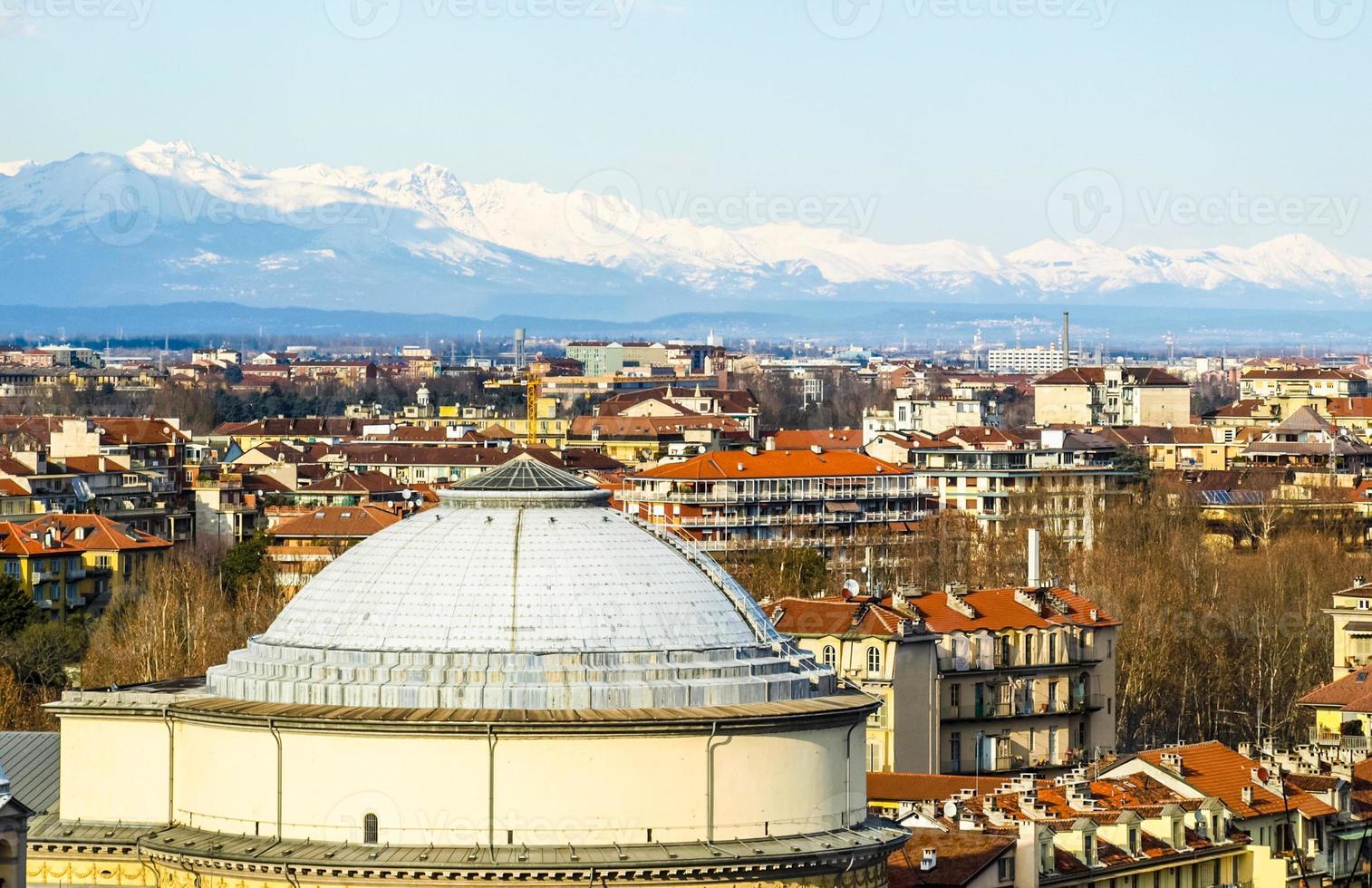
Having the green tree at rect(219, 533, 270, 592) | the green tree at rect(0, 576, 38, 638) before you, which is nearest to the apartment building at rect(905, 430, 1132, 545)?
the green tree at rect(219, 533, 270, 592)

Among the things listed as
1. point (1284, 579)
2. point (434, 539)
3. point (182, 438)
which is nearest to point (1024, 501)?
point (1284, 579)

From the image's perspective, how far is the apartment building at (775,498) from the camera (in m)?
96.9

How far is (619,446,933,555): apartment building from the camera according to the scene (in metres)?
96.9

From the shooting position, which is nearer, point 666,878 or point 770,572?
point 666,878

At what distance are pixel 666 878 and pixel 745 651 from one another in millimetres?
2624

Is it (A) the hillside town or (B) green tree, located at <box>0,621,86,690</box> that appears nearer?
(A) the hillside town

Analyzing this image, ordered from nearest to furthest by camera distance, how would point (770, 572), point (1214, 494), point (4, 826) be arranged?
point (4, 826)
point (770, 572)
point (1214, 494)

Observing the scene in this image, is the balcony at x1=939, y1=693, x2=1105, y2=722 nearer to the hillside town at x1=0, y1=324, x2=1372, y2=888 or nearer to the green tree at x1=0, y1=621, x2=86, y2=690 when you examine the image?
the hillside town at x1=0, y1=324, x2=1372, y2=888

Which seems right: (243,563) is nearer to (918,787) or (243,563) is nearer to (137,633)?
(137,633)

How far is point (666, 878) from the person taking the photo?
2784 centimetres

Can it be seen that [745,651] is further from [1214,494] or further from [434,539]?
[1214,494]

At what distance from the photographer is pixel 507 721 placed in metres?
27.9

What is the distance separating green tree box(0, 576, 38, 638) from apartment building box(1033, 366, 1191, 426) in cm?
8578

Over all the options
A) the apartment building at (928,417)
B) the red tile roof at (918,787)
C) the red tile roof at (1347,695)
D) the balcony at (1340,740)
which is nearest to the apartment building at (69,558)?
the red tile roof at (1347,695)
